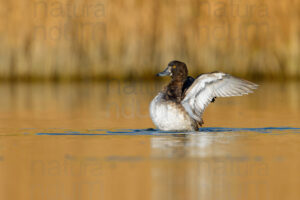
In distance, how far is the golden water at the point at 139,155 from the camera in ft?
16.1

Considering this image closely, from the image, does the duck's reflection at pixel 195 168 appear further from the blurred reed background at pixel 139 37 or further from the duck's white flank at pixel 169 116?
the blurred reed background at pixel 139 37

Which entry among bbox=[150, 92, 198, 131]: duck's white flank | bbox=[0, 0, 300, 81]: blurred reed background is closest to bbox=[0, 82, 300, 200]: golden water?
bbox=[150, 92, 198, 131]: duck's white flank

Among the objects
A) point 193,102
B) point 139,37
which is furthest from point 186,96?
point 139,37

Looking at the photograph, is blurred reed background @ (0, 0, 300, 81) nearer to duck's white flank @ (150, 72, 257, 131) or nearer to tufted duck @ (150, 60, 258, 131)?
tufted duck @ (150, 60, 258, 131)

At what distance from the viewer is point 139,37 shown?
15.7 m

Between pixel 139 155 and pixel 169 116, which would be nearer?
pixel 139 155

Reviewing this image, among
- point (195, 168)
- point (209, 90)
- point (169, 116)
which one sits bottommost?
point (195, 168)

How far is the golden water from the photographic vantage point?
489 cm

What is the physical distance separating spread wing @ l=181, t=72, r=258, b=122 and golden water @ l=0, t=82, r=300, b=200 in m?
0.32

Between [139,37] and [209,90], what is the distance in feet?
24.0

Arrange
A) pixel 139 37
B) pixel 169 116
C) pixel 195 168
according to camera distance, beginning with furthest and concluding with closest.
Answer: pixel 139 37 < pixel 169 116 < pixel 195 168

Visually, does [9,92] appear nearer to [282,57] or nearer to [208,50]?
[208,50]

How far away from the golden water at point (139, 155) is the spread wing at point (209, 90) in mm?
323

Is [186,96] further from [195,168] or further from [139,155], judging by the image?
[195,168]
